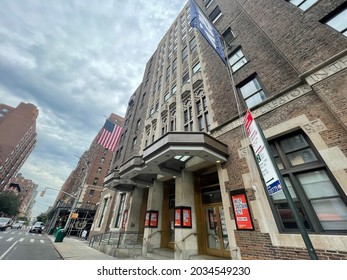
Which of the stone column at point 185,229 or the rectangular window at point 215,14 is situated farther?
the rectangular window at point 215,14

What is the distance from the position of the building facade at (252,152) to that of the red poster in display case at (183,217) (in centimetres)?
5

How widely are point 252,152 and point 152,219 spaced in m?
7.73

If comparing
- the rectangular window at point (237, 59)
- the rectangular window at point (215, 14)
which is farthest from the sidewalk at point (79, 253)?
the rectangular window at point (215, 14)

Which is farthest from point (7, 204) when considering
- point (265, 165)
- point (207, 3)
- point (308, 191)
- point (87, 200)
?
point (308, 191)

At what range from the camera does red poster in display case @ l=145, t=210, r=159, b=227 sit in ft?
34.3

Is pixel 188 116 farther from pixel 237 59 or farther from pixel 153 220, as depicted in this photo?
pixel 153 220

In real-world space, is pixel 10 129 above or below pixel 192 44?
above

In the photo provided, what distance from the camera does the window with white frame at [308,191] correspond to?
437 centimetres

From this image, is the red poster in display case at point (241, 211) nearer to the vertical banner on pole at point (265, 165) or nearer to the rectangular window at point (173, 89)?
the vertical banner on pole at point (265, 165)

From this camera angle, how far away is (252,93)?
8.04 metres

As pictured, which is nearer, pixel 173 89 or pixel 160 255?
pixel 160 255

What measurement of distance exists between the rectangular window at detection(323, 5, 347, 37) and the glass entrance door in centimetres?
861

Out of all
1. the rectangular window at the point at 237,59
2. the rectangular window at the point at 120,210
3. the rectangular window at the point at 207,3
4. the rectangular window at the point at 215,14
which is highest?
the rectangular window at the point at 207,3
